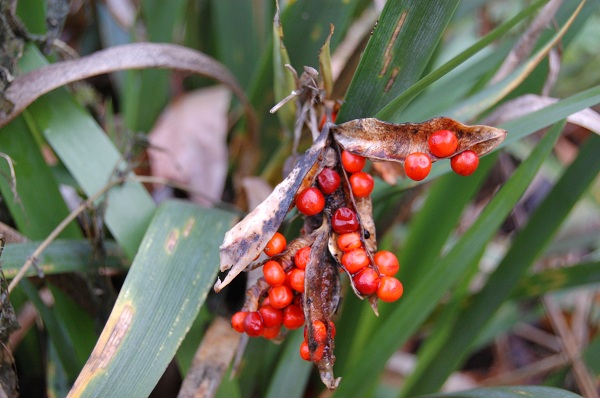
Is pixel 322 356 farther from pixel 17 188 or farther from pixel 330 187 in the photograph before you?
pixel 17 188

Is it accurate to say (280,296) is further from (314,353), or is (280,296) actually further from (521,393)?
(521,393)

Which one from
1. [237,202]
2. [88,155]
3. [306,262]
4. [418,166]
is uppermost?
[418,166]

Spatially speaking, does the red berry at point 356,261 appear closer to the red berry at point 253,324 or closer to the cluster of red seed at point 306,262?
the cluster of red seed at point 306,262

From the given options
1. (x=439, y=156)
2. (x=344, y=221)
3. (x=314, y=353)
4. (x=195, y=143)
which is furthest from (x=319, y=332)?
(x=195, y=143)

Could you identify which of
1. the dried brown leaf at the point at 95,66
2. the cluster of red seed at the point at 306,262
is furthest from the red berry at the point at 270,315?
the dried brown leaf at the point at 95,66

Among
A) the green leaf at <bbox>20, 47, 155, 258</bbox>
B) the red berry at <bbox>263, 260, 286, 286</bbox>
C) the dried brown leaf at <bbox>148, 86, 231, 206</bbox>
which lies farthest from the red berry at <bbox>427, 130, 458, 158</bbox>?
the dried brown leaf at <bbox>148, 86, 231, 206</bbox>

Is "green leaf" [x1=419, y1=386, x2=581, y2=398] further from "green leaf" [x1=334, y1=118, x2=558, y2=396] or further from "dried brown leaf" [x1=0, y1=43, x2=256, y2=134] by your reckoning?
"dried brown leaf" [x1=0, y1=43, x2=256, y2=134]
